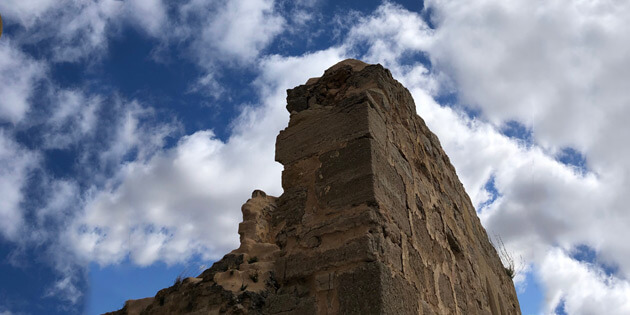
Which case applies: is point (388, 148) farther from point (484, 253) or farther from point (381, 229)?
point (484, 253)

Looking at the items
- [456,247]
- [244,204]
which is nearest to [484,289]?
[456,247]

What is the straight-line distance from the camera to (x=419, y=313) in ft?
9.75

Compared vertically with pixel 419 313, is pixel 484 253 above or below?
above

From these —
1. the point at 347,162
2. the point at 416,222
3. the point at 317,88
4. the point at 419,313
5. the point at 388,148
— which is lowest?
the point at 419,313

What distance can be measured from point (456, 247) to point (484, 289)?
0.85 metres

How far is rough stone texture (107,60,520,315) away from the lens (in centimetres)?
271

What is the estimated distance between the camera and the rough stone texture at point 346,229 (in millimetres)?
2707

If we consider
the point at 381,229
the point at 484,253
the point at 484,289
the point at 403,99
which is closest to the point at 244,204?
the point at 403,99

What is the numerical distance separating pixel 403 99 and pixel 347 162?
4.65 ft

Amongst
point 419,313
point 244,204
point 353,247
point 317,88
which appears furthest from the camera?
point 244,204

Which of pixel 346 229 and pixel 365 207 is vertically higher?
pixel 365 207

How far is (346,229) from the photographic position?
9.27 ft

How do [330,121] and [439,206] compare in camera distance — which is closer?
[330,121]

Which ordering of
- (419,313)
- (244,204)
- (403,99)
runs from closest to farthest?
(419,313) < (403,99) < (244,204)
